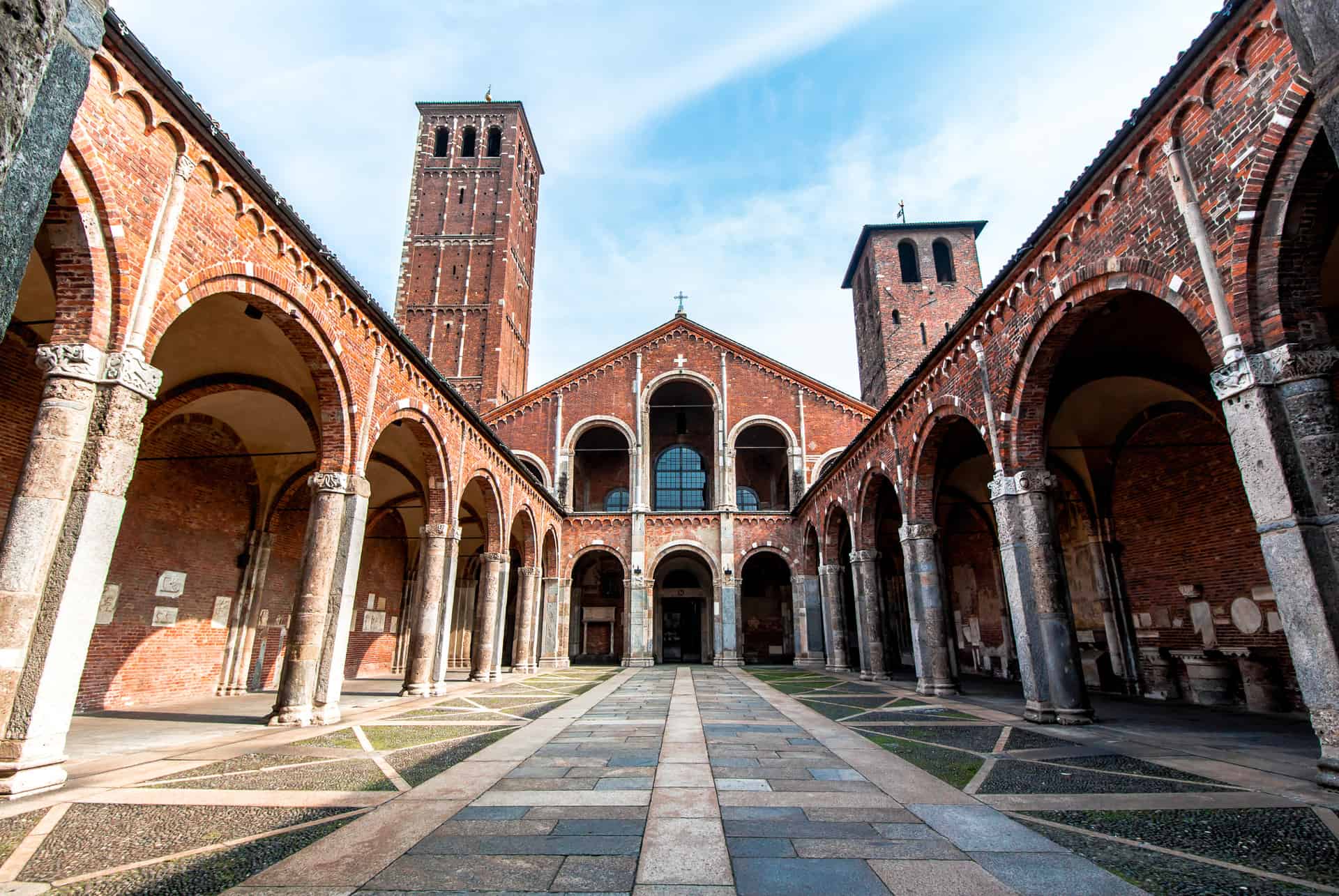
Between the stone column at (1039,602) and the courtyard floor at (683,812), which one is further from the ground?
the stone column at (1039,602)

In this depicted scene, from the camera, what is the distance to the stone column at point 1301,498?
4711 mm

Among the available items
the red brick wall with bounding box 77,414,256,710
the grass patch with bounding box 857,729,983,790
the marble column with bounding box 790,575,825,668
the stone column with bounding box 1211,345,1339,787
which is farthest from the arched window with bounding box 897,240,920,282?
the red brick wall with bounding box 77,414,256,710

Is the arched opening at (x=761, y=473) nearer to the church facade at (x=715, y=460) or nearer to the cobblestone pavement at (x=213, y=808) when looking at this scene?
the church facade at (x=715, y=460)

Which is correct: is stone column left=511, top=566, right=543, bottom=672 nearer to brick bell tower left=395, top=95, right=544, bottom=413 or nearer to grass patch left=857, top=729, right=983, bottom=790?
brick bell tower left=395, top=95, right=544, bottom=413

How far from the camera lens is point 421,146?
1435 inches

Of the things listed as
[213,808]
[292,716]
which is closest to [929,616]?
[292,716]

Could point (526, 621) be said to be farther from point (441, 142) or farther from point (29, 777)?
point (441, 142)

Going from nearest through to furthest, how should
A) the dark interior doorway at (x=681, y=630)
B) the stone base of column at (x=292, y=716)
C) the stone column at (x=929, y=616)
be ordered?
the stone base of column at (x=292, y=716)
the stone column at (x=929, y=616)
the dark interior doorway at (x=681, y=630)

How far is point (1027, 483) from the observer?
8703 mm

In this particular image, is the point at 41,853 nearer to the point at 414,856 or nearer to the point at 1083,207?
the point at 414,856

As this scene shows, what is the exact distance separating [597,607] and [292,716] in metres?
19.5

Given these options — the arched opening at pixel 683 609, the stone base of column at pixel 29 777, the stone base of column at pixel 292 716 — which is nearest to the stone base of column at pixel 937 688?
the stone base of column at pixel 292 716

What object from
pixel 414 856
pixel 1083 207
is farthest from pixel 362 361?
pixel 1083 207

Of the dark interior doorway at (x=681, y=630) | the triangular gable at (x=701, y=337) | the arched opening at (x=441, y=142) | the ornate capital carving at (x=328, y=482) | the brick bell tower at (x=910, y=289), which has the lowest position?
the dark interior doorway at (x=681, y=630)
